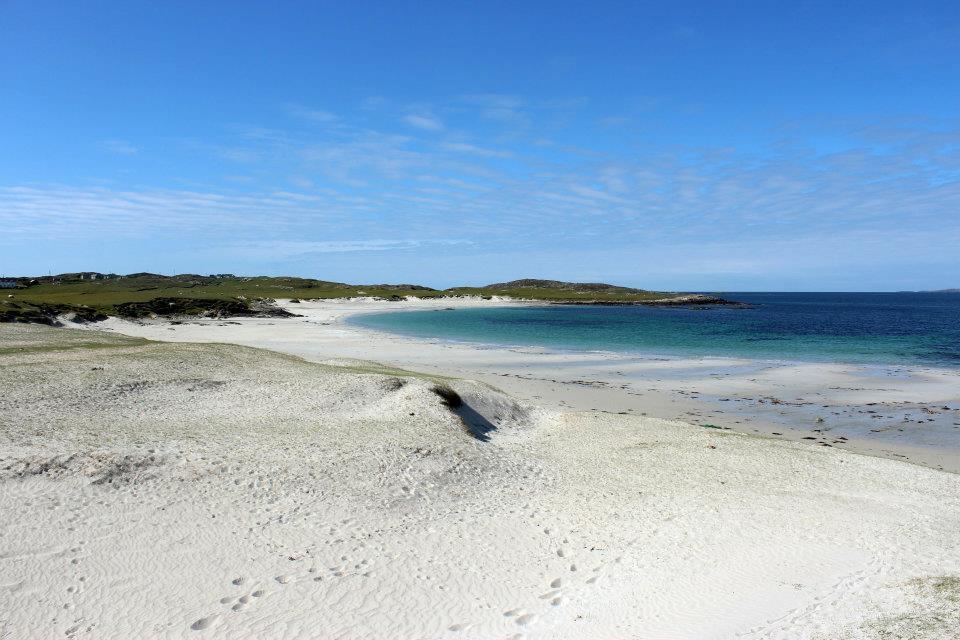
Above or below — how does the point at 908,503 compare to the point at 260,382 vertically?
below

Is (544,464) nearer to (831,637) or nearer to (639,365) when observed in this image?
(831,637)

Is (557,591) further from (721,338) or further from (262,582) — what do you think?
(721,338)

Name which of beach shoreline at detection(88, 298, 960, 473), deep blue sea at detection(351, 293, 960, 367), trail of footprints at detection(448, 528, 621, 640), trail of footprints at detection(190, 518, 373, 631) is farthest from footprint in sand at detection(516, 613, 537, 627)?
deep blue sea at detection(351, 293, 960, 367)

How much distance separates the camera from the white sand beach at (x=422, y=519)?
8.55m

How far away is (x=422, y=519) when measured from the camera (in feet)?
39.8

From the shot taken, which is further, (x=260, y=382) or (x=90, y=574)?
(x=260, y=382)

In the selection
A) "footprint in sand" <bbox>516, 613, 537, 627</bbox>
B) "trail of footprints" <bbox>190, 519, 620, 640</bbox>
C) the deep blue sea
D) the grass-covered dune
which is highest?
the grass-covered dune

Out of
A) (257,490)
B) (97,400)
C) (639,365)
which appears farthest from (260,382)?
(639,365)

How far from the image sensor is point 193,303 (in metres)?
85.4

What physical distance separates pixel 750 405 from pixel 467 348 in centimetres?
2661

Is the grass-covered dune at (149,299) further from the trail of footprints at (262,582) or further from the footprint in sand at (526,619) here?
the footprint in sand at (526,619)

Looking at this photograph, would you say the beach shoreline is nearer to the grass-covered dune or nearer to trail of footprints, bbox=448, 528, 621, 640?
the grass-covered dune

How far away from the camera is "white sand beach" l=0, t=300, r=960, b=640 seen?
855 centimetres

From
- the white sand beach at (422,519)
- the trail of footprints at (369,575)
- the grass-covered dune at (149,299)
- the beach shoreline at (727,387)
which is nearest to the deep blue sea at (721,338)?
the beach shoreline at (727,387)
